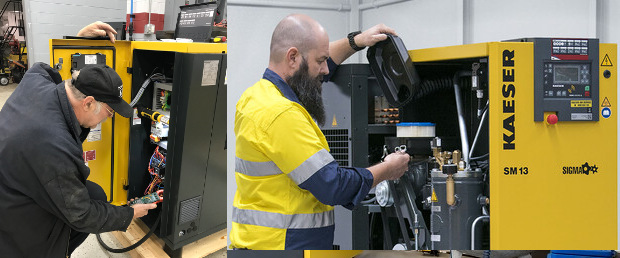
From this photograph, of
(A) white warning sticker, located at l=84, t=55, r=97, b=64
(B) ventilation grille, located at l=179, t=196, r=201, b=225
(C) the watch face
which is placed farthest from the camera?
(A) white warning sticker, located at l=84, t=55, r=97, b=64

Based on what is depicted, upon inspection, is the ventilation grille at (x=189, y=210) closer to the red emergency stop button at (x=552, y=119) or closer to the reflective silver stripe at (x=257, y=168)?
the reflective silver stripe at (x=257, y=168)

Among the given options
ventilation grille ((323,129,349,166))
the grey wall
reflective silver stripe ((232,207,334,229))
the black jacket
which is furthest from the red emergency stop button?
the grey wall

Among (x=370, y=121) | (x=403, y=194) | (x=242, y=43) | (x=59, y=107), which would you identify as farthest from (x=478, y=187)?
(x=59, y=107)

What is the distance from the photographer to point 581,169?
71.4 inches

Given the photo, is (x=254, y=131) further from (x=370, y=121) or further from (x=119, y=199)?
(x=119, y=199)

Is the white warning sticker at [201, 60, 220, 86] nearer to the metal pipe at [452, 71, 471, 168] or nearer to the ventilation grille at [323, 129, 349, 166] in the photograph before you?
the ventilation grille at [323, 129, 349, 166]

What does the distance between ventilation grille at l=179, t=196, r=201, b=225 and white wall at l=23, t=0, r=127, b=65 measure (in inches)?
45.6

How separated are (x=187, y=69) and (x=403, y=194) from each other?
4.32 ft

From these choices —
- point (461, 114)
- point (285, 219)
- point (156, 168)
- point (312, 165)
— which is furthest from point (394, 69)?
point (156, 168)

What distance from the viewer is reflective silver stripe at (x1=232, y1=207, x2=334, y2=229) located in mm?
1750

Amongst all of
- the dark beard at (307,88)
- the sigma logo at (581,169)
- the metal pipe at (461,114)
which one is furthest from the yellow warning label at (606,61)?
the dark beard at (307,88)

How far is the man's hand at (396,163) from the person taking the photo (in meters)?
1.86

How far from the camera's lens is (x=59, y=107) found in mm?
2195

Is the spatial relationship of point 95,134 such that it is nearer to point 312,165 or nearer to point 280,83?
point 280,83
